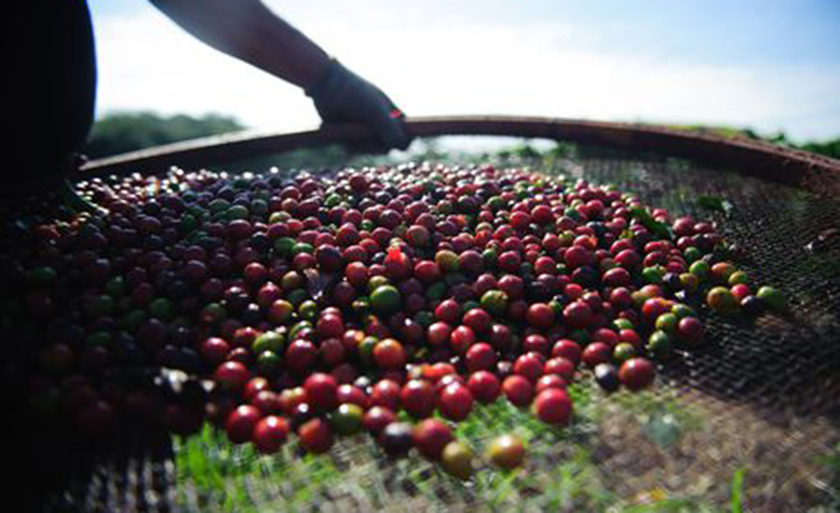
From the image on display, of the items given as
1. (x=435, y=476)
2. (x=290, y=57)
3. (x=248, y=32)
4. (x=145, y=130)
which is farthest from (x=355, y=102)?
(x=145, y=130)

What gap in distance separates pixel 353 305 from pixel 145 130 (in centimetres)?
866

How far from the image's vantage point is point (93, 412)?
1.74m

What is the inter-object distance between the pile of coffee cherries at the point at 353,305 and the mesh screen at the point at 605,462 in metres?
0.07

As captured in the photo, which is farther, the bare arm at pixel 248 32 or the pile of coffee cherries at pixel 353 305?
the bare arm at pixel 248 32

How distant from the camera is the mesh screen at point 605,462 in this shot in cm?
154

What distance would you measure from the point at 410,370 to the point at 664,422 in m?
0.84

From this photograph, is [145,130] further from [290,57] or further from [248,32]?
[248,32]

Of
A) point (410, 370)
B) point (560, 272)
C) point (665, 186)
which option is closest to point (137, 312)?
point (410, 370)

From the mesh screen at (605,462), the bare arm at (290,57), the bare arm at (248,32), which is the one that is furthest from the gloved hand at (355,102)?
the mesh screen at (605,462)

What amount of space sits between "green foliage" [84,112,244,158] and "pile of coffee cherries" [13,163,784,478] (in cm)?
586

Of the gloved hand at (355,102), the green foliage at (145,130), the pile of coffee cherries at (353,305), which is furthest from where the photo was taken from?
the green foliage at (145,130)

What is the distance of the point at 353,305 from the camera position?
7.66ft

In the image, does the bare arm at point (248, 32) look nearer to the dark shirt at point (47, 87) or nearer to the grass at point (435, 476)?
the dark shirt at point (47, 87)

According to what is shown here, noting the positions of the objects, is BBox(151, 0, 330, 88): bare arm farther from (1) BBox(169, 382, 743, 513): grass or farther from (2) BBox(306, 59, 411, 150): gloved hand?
(1) BBox(169, 382, 743, 513): grass
